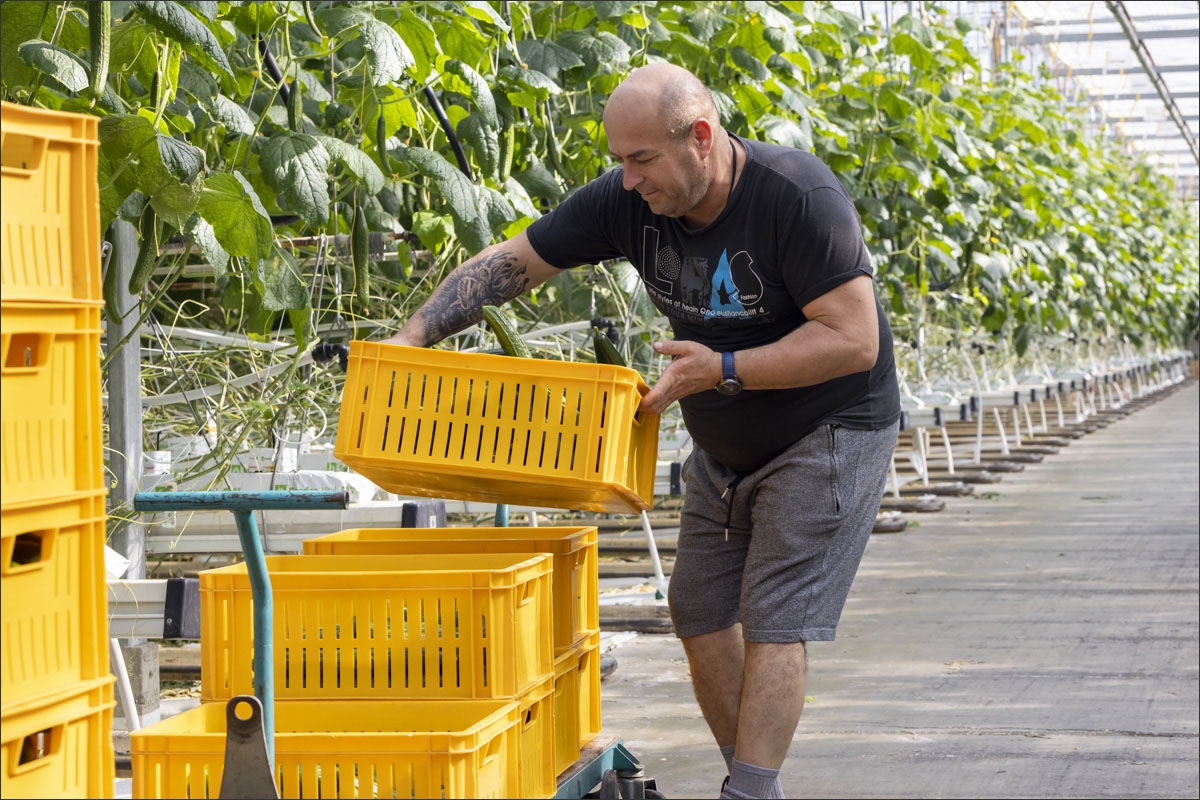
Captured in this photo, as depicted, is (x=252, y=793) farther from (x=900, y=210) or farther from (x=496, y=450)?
(x=900, y=210)

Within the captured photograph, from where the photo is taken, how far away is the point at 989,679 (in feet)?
15.3

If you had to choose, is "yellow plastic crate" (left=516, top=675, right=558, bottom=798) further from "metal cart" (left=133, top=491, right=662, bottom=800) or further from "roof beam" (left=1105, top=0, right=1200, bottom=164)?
"roof beam" (left=1105, top=0, right=1200, bottom=164)

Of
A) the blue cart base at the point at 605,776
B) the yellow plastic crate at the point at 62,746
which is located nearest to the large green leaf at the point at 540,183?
the blue cart base at the point at 605,776

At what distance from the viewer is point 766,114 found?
16.7 feet

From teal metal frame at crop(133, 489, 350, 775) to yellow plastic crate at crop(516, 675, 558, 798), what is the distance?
1.38ft

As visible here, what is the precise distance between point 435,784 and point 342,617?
0.46 metres

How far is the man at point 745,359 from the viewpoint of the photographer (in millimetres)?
2521

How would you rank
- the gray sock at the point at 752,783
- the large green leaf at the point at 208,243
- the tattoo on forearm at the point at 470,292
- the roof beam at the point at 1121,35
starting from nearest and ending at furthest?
1. the gray sock at the point at 752,783
2. the tattoo on forearm at the point at 470,292
3. the large green leaf at the point at 208,243
4. the roof beam at the point at 1121,35

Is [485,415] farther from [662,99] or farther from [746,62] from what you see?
[746,62]

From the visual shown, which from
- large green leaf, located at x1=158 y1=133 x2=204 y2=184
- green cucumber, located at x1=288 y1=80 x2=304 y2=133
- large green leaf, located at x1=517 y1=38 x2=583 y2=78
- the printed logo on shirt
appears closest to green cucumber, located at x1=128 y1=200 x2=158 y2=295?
large green leaf, located at x1=158 y1=133 x2=204 y2=184

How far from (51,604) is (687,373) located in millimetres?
1305

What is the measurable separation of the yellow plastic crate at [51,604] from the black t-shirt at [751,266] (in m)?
1.46

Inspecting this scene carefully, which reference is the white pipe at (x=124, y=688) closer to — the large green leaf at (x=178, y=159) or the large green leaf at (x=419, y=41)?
the large green leaf at (x=178, y=159)

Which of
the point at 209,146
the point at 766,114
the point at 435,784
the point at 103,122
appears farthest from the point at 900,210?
the point at 435,784
